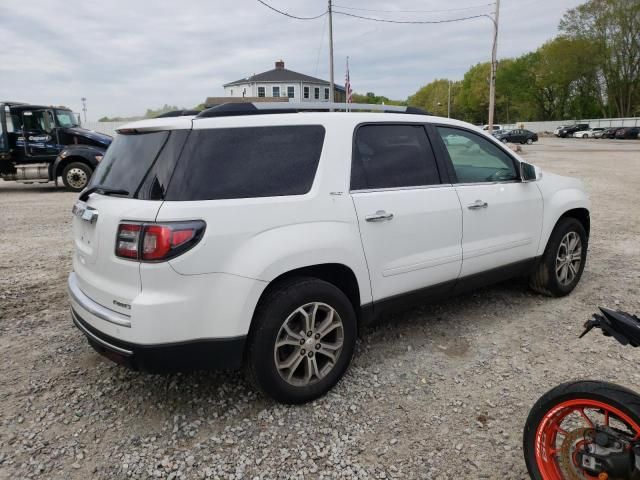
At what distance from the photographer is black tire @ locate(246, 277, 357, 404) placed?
107 inches

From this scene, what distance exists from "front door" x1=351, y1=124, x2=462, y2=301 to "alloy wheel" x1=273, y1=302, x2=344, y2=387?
426 millimetres

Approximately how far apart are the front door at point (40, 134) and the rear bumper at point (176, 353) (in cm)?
1329

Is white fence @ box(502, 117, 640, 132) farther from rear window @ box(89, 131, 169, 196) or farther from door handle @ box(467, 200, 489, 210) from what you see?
rear window @ box(89, 131, 169, 196)

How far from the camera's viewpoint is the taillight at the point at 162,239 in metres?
2.45

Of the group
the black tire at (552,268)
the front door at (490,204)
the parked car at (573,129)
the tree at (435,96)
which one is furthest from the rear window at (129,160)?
the tree at (435,96)

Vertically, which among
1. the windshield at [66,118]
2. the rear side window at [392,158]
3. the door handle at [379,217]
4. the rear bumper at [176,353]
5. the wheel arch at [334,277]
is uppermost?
the windshield at [66,118]

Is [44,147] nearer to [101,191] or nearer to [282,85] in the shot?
[101,191]

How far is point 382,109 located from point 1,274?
4.81m

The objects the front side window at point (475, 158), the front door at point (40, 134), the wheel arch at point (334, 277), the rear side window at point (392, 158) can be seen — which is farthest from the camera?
the front door at point (40, 134)

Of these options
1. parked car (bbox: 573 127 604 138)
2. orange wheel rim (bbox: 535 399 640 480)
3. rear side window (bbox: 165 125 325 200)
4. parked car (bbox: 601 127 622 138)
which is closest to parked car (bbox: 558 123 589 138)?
parked car (bbox: 573 127 604 138)

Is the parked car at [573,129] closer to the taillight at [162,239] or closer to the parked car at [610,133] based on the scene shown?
the parked car at [610,133]

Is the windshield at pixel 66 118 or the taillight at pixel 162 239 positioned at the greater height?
the windshield at pixel 66 118

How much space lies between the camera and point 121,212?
2.58 meters

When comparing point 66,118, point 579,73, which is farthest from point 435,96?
point 66,118
